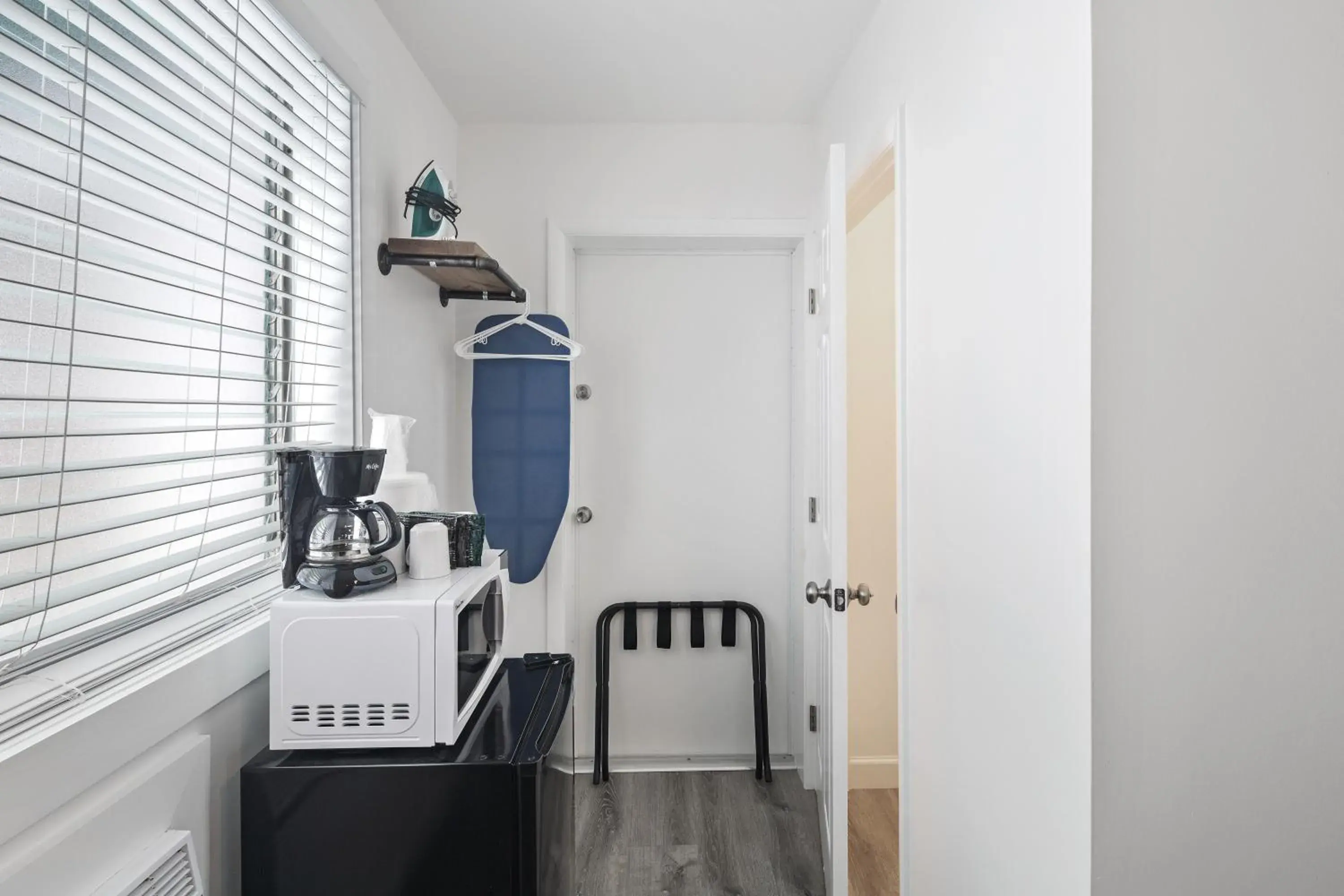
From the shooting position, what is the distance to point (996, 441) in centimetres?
118

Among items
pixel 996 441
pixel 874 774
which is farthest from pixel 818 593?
pixel 874 774

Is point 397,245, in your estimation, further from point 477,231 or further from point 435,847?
point 435,847

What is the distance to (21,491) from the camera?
2.79 feet

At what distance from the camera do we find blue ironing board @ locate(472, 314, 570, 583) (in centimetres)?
242

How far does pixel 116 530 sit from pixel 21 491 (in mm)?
162

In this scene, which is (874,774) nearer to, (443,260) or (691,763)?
(691,763)

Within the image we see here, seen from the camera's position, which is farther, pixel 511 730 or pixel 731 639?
pixel 731 639

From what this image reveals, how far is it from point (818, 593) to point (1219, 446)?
1.01m

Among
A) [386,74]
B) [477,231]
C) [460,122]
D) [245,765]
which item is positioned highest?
[460,122]

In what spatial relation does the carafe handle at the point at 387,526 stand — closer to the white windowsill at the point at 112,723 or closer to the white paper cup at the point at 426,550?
the white paper cup at the point at 426,550

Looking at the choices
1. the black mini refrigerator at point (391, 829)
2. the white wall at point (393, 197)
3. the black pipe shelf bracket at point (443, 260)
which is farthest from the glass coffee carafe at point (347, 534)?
the black pipe shelf bracket at point (443, 260)

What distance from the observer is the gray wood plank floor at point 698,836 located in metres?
2.08

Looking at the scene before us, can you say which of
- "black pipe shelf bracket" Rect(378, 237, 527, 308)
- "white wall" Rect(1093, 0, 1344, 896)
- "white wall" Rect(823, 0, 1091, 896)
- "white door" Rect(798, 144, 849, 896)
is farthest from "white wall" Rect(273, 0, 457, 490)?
Result: "white wall" Rect(1093, 0, 1344, 896)

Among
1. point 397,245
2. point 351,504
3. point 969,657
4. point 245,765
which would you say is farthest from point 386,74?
point 969,657
